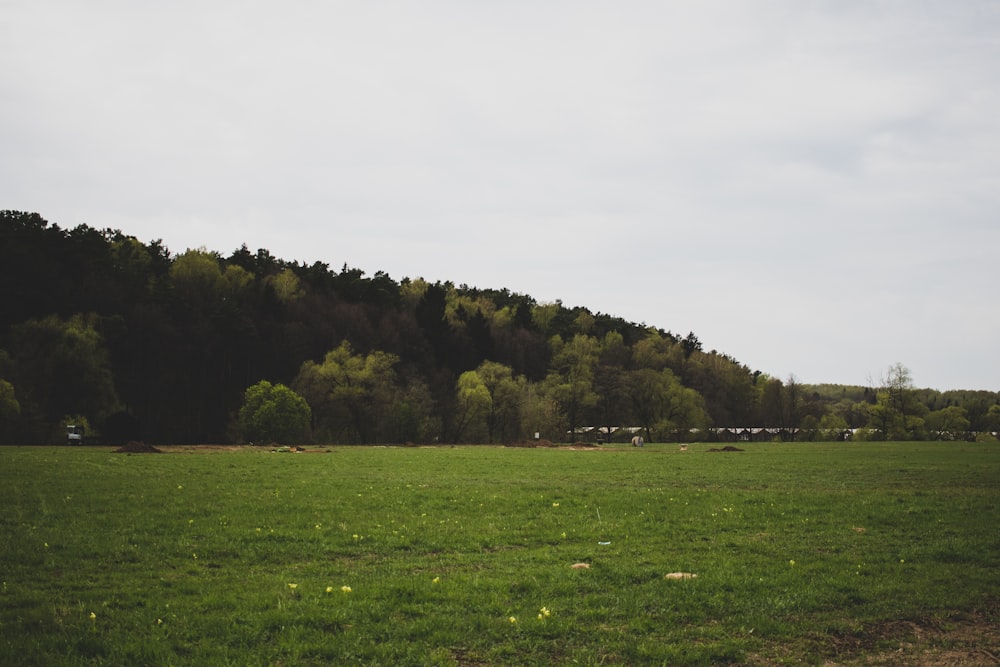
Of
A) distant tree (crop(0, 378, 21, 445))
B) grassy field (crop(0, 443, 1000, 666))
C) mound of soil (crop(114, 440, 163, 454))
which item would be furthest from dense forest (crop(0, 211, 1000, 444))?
grassy field (crop(0, 443, 1000, 666))

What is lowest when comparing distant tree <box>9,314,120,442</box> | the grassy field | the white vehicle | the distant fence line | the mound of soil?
the distant fence line

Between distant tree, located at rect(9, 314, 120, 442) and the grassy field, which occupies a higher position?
distant tree, located at rect(9, 314, 120, 442)

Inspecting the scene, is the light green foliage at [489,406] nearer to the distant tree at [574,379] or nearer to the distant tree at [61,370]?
the distant tree at [574,379]

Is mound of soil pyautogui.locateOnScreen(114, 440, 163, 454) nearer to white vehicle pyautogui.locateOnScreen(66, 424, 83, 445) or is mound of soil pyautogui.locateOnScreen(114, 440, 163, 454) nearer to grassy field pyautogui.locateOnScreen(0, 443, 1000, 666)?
white vehicle pyautogui.locateOnScreen(66, 424, 83, 445)

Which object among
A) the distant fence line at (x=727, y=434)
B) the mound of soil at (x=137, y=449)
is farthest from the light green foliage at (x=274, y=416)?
the distant fence line at (x=727, y=434)

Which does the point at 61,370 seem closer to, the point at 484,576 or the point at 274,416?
the point at 274,416

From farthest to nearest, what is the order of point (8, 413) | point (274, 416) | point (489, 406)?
point (489, 406)
point (274, 416)
point (8, 413)

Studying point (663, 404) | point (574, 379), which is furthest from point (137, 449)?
point (663, 404)

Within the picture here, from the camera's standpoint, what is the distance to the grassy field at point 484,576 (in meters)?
10.0

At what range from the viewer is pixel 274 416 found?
8675 centimetres

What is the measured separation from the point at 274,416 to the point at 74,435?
2287 centimetres

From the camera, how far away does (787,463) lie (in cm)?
4772

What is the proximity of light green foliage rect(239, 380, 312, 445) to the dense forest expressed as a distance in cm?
23

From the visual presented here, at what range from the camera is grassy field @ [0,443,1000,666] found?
32.9 ft
